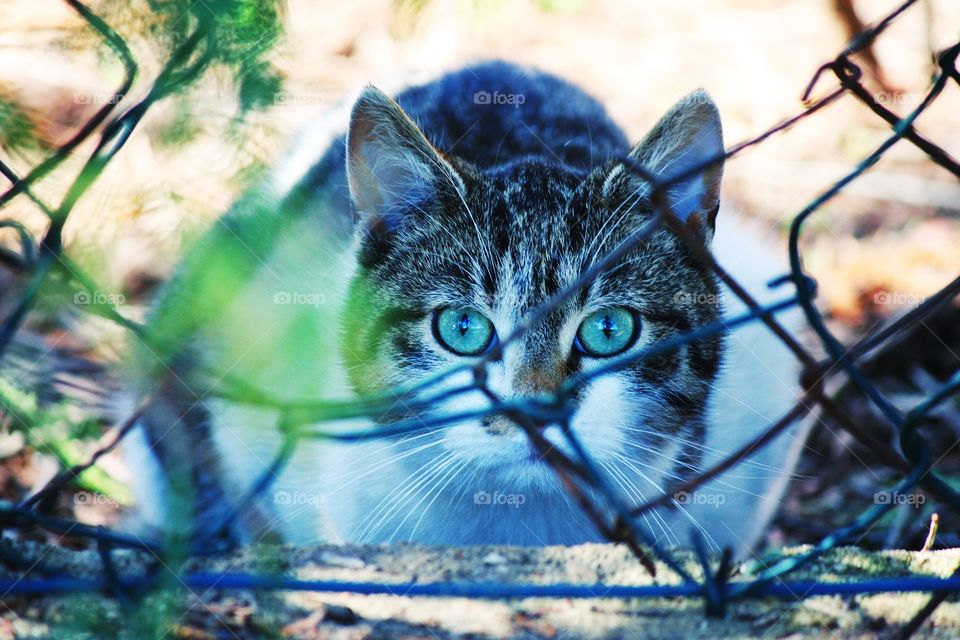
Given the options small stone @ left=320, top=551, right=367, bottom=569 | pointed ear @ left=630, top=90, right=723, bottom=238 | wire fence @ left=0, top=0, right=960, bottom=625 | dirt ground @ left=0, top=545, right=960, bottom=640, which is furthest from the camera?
pointed ear @ left=630, top=90, right=723, bottom=238

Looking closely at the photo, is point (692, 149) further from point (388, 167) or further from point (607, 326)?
point (388, 167)

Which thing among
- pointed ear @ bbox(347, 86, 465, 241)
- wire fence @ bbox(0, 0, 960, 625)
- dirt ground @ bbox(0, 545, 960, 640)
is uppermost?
pointed ear @ bbox(347, 86, 465, 241)

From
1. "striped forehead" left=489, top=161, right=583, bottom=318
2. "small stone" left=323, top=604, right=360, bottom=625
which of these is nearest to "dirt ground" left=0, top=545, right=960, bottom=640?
"small stone" left=323, top=604, right=360, bottom=625

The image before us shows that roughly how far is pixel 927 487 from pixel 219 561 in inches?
48.7

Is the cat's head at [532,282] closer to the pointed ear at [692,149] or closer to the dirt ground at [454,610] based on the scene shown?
the pointed ear at [692,149]

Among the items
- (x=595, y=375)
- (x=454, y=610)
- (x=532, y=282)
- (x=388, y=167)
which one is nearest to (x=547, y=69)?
(x=388, y=167)

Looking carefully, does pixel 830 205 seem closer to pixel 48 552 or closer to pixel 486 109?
pixel 486 109

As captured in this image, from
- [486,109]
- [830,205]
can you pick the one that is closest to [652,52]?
[830,205]

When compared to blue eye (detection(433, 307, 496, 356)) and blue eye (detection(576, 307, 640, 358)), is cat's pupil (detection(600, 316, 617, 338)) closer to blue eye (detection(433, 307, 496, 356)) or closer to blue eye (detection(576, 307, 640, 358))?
blue eye (detection(576, 307, 640, 358))

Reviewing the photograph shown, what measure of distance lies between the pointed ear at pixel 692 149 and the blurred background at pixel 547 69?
139 mm

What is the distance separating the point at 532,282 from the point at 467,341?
7.7 inches

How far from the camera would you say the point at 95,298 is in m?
1.47

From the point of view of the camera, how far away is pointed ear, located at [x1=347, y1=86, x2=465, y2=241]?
1986mm

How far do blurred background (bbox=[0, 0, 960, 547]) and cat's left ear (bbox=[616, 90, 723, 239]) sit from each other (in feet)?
0.46
